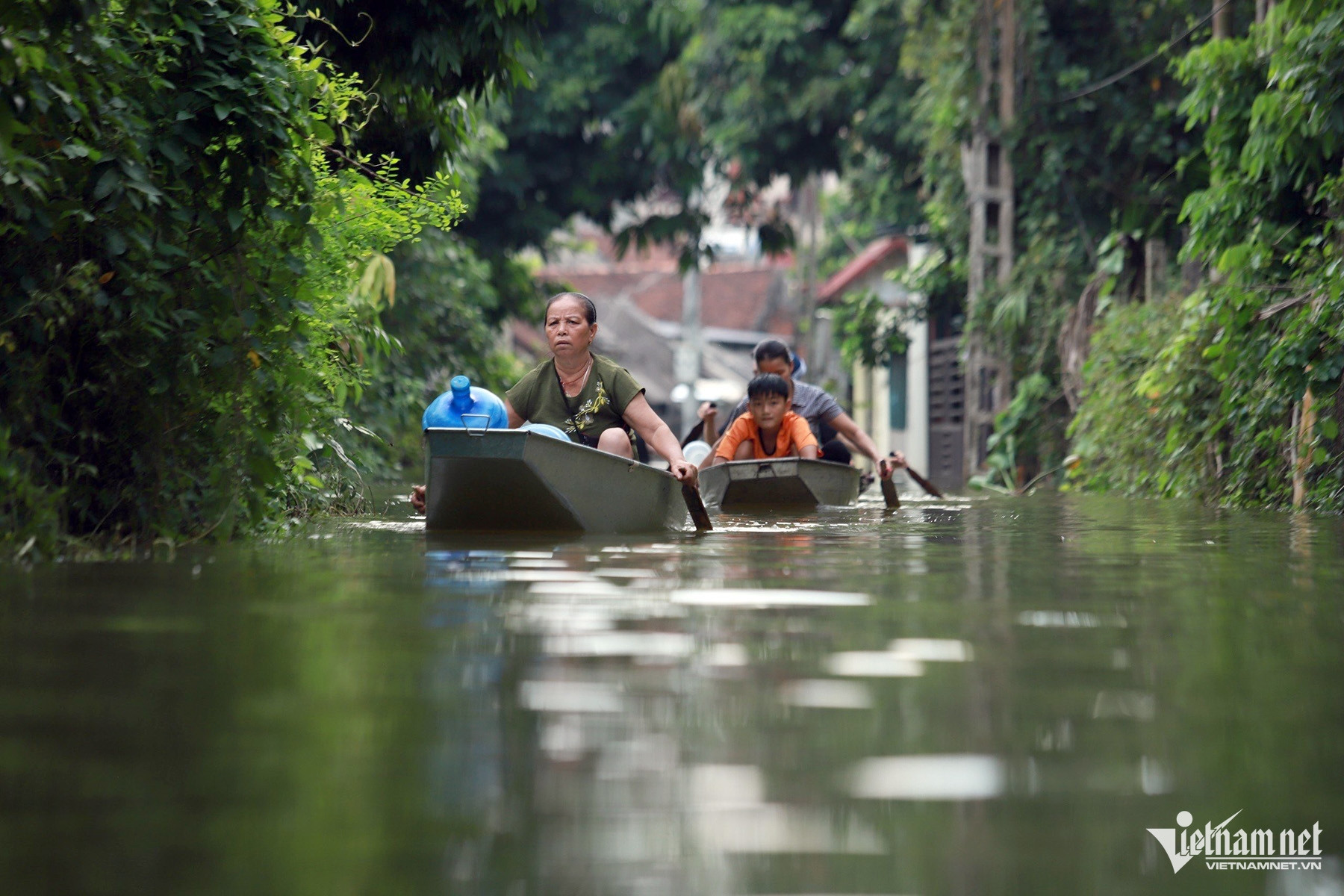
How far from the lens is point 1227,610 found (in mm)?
4812

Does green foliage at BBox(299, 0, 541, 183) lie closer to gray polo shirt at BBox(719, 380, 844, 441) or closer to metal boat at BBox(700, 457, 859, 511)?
metal boat at BBox(700, 457, 859, 511)

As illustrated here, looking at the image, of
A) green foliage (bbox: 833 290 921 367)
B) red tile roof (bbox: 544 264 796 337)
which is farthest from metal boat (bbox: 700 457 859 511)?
red tile roof (bbox: 544 264 796 337)

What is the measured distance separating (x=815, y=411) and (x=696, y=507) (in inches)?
196

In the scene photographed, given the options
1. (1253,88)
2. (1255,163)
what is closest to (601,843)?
(1255,163)

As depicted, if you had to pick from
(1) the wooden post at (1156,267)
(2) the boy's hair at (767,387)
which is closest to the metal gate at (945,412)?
(1) the wooden post at (1156,267)

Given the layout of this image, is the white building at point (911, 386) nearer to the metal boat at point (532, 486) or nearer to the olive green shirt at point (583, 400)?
the olive green shirt at point (583, 400)

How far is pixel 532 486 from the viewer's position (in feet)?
24.7

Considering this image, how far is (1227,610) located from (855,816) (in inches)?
110

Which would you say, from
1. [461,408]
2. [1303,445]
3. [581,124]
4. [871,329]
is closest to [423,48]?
[461,408]

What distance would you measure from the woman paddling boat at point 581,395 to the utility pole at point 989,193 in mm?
10764

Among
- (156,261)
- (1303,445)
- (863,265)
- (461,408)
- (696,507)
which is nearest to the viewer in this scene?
(156,261)

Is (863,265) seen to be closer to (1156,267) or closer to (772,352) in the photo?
(1156,267)

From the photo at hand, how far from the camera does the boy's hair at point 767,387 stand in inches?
459

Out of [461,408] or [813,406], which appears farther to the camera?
[813,406]
